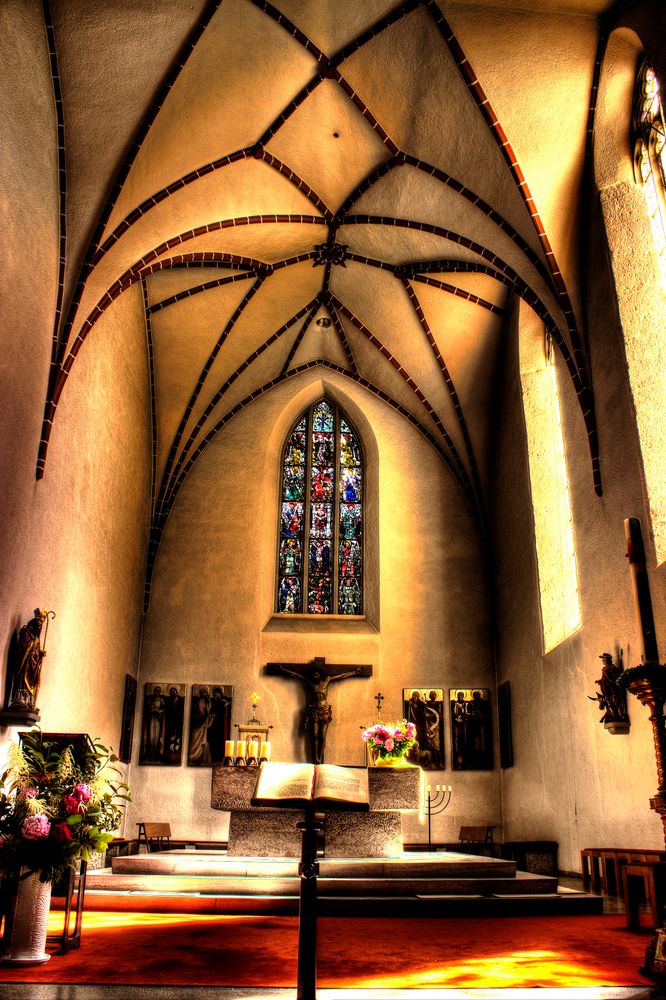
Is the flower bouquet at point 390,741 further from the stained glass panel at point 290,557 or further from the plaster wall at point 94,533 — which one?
the stained glass panel at point 290,557

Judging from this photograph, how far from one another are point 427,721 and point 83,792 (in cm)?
1020

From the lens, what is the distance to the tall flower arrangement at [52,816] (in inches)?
208

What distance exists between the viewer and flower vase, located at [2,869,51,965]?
5160mm

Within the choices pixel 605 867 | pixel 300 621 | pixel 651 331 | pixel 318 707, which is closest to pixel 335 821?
pixel 605 867

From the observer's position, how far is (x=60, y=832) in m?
5.31

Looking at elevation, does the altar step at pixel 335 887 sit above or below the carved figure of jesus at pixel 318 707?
below

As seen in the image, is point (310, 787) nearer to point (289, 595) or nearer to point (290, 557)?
point (289, 595)

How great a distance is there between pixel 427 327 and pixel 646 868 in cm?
1030

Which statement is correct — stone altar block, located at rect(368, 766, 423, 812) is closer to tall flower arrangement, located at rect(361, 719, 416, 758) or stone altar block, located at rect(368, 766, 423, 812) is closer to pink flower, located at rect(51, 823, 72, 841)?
tall flower arrangement, located at rect(361, 719, 416, 758)

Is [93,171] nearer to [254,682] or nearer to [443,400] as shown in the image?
[443,400]

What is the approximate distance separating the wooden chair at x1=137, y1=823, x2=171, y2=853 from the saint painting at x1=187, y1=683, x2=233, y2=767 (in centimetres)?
134

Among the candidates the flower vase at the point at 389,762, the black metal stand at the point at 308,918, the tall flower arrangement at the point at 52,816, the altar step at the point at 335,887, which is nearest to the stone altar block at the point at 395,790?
the flower vase at the point at 389,762

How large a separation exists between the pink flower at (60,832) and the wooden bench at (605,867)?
5215 millimetres

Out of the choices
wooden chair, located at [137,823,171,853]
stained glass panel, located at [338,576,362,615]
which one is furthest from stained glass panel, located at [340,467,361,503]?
wooden chair, located at [137,823,171,853]
